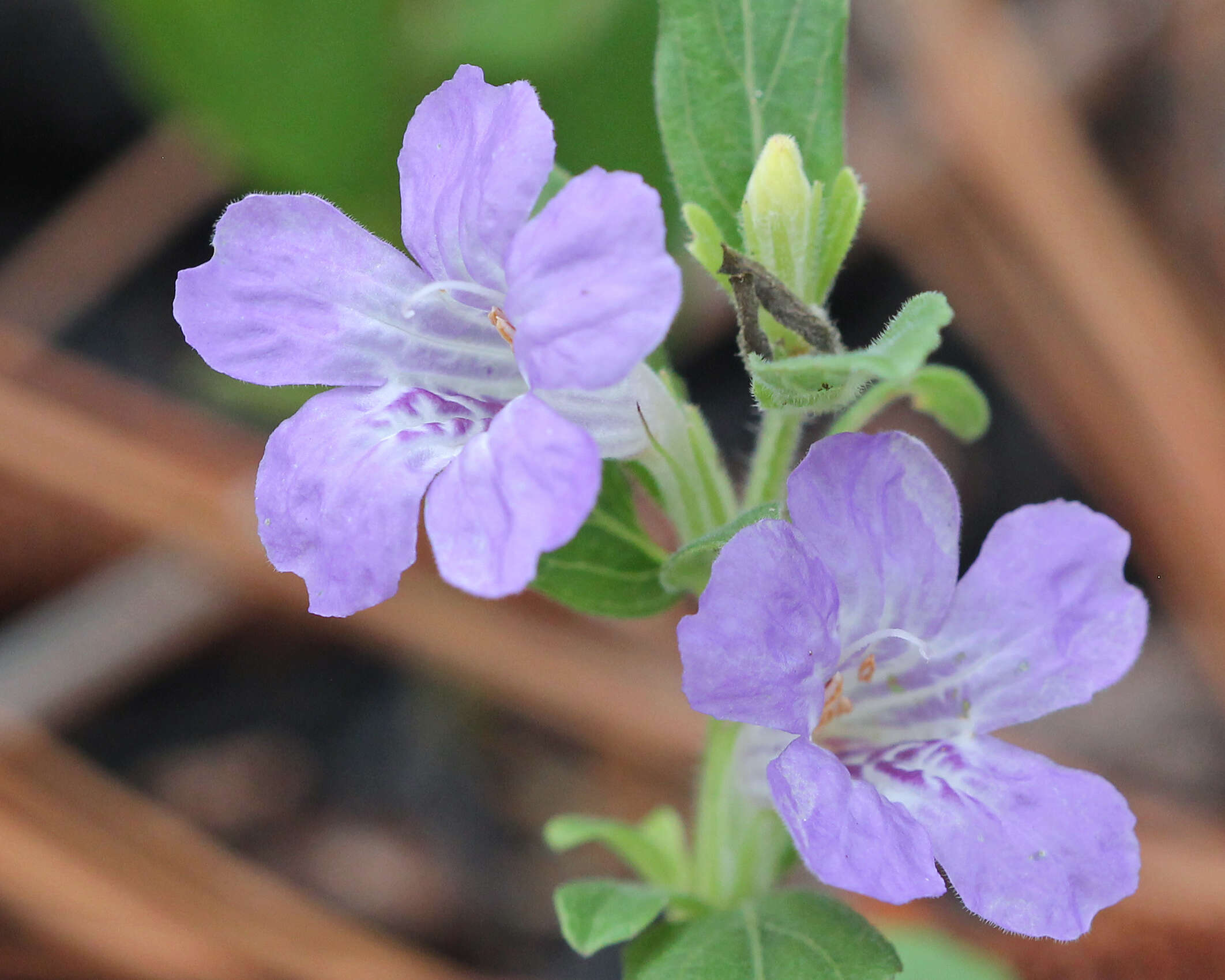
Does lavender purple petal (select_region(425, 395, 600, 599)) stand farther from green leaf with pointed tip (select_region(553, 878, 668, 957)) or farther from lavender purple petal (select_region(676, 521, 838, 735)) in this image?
green leaf with pointed tip (select_region(553, 878, 668, 957))

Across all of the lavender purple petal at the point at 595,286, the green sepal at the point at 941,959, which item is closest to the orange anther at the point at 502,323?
the lavender purple petal at the point at 595,286

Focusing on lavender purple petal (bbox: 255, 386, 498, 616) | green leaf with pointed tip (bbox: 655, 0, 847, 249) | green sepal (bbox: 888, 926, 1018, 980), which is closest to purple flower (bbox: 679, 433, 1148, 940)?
lavender purple petal (bbox: 255, 386, 498, 616)

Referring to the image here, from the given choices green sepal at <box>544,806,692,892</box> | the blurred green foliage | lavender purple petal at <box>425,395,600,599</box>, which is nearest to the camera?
lavender purple petal at <box>425,395,600,599</box>

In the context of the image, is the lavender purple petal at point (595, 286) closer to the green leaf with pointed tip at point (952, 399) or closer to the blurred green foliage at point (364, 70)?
the green leaf with pointed tip at point (952, 399)

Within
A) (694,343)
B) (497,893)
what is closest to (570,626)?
(497,893)

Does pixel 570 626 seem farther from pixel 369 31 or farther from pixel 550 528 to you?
pixel 550 528
